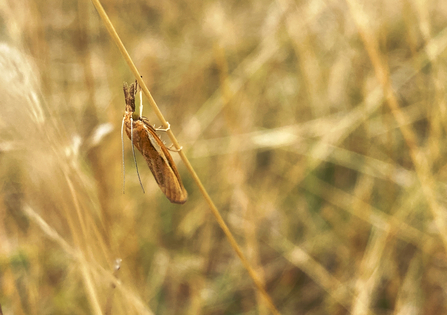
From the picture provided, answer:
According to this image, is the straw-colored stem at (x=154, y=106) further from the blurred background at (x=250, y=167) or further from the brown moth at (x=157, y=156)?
the blurred background at (x=250, y=167)

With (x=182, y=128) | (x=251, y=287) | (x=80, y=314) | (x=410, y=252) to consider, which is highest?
(x=182, y=128)

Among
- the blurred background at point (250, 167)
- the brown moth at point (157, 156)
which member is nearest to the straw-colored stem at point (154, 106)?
the brown moth at point (157, 156)

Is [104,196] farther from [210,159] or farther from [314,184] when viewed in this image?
[314,184]

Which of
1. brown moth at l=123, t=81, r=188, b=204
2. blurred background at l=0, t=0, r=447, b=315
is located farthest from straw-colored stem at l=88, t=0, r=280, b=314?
blurred background at l=0, t=0, r=447, b=315

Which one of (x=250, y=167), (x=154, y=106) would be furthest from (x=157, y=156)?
(x=250, y=167)

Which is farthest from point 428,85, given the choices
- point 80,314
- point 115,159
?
point 80,314

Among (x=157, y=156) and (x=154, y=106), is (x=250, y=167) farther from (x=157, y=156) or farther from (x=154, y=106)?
(x=154, y=106)
